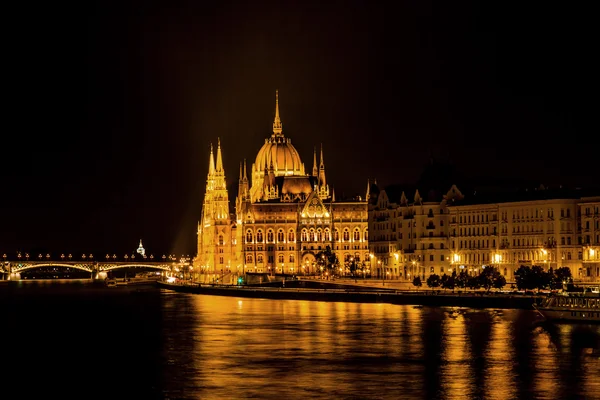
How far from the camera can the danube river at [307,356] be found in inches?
2349

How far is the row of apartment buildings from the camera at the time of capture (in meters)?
121

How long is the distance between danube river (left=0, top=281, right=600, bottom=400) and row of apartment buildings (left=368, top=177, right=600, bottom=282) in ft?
62.4

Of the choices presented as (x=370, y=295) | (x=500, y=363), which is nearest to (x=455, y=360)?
(x=500, y=363)

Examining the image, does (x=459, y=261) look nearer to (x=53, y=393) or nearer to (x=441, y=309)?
(x=441, y=309)

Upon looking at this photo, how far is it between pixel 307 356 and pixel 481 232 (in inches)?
2579

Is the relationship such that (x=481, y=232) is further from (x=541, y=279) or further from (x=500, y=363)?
(x=500, y=363)

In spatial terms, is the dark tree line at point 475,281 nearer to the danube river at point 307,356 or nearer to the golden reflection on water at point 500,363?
the danube river at point 307,356

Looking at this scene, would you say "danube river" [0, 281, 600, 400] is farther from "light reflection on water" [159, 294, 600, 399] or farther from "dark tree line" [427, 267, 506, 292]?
"dark tree line" [427, 267, 506, 292]

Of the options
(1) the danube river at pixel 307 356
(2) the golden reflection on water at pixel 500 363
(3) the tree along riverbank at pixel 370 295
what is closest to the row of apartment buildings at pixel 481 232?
(3) the tree along riverbank at pixel 370 295

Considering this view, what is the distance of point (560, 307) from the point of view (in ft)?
296

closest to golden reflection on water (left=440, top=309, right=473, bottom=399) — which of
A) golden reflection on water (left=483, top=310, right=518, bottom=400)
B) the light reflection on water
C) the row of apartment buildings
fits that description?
the light reflection on water

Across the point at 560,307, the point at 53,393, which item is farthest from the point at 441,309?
the point at 53,393

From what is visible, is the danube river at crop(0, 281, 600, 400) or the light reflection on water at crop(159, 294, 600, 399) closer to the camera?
the light reflection on water at crop(159, 294, 600, 399)

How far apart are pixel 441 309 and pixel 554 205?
2211cm
